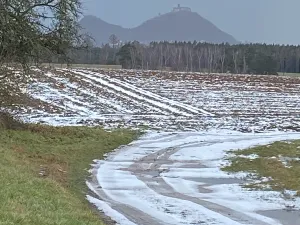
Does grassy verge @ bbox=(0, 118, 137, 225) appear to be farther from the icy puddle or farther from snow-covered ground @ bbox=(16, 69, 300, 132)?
snow-covered ground @ bbox=(16, 69, 300, 132)

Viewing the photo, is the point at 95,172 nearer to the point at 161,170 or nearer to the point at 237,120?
the point at 161,170

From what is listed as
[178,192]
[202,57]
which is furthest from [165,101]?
[202,57]

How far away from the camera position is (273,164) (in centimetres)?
1798

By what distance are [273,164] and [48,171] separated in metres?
7.38

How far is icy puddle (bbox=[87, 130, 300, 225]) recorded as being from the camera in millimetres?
10375

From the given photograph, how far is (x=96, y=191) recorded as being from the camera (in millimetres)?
13078

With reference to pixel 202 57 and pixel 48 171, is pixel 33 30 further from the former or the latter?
pixel 202 57

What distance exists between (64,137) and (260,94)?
39203 millimetres

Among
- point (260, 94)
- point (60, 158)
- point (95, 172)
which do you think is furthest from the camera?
point (260, 94)

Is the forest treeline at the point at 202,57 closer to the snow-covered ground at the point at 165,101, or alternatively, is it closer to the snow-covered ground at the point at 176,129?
the snow-covered ground at the point at 176,129

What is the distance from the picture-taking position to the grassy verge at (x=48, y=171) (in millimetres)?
8867

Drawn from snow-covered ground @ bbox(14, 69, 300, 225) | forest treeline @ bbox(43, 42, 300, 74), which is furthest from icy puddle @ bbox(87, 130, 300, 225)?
forest treeline @ bbox(43, 42, 300, 74)

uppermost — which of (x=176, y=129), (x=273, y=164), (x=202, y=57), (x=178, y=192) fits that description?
(x=202, y=57)

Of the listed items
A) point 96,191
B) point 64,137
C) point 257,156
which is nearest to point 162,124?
point 64,137
